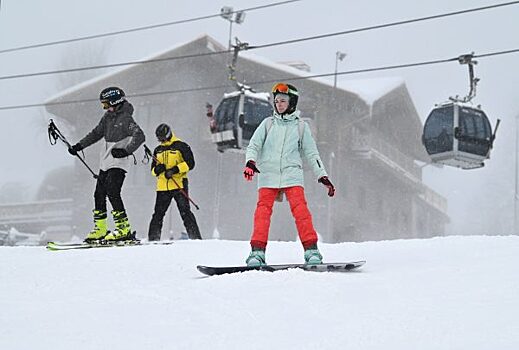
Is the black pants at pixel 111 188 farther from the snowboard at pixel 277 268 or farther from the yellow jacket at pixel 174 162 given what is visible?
the snowboard at pixel 277 268

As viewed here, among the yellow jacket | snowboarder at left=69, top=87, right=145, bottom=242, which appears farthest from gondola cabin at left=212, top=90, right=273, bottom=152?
snowboarder at left=69, top=87, right=145, bottom=242

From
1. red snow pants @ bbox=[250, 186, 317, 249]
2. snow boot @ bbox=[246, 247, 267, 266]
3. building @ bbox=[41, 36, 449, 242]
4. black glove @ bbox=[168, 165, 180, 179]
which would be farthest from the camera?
building @ bbox=[41, 36, 449, 242]

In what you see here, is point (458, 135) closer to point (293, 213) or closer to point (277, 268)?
point (293, 213)

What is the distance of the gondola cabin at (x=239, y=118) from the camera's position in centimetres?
1945

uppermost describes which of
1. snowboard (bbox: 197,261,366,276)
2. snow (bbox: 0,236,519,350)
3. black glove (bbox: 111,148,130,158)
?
black glove (bbox: 111,148,130,158)

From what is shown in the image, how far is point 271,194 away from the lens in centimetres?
577

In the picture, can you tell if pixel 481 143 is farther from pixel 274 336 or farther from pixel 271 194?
pixel 274 336

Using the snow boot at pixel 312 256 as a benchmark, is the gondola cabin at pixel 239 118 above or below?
above

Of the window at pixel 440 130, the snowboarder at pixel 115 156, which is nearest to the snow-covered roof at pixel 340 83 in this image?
the window at pixel 440 130

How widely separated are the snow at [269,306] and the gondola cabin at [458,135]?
45.9 ft

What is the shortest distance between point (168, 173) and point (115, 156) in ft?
3.53

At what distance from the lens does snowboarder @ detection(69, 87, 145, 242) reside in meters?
8.00

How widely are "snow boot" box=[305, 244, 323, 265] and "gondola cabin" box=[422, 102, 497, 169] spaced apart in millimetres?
14634

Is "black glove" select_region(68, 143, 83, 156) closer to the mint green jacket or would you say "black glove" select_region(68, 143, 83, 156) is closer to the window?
the mint green jacket
